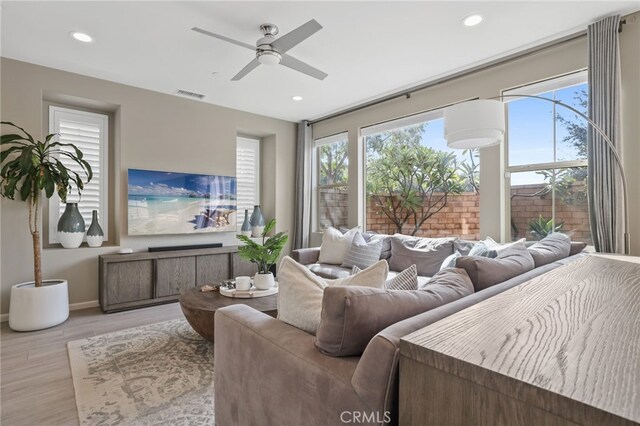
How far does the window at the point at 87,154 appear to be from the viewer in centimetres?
385

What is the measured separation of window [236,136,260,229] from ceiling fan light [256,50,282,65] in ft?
9.22

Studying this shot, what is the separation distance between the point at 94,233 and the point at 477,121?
4202 mm

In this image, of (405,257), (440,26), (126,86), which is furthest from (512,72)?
(126,86)

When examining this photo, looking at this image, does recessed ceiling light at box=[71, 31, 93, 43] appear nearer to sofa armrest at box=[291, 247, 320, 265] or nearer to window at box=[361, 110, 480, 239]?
sofa armrest at box=[291, 247, 320, 265]

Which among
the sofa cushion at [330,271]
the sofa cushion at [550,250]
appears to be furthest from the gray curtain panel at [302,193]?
the sofa cushion at [550,250]

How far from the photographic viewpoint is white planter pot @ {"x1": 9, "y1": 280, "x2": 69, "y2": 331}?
306 cm

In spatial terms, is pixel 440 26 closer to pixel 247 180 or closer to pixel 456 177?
pixel 456 177

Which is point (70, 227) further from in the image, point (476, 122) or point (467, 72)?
point (467, 72)

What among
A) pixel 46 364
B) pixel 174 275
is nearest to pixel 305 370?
pixel 46 364

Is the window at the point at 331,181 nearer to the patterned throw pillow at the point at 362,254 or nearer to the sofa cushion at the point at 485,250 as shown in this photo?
the patterned throw pillow at the point at 362,254

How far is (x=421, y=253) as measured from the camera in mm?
3596

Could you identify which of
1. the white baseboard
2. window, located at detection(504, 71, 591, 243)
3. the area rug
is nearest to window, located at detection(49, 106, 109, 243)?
the white baseboard

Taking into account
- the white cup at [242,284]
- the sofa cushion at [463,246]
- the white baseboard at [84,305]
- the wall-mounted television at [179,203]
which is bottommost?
the white baseboard at [84,305]

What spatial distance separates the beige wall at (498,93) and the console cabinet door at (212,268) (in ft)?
6.56
